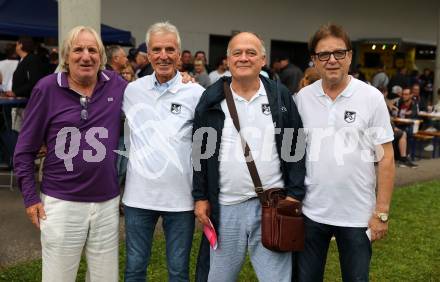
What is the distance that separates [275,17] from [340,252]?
13.8m

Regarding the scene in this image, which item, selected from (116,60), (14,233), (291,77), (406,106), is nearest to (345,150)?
(14,233)

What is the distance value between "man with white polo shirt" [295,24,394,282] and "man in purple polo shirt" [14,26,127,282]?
1087 mm

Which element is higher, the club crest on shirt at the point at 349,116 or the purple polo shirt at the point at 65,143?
the club crest on shirt at the point at 349,116

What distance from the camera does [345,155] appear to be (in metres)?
2.80

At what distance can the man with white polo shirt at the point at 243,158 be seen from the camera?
9.06 ft

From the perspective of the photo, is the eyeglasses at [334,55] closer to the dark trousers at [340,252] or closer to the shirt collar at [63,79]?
the dark trousers at [340,252]

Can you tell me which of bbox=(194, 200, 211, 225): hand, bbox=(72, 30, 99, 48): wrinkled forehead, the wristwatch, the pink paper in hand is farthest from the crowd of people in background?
the wristwatch

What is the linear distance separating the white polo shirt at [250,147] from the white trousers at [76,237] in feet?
2.18

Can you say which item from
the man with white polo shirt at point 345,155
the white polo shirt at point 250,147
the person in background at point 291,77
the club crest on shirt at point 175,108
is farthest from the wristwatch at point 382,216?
the person in background at point 291,77

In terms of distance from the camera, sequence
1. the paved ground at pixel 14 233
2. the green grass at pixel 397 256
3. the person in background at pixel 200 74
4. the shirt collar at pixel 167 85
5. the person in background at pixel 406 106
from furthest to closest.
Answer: the person in background at pixel 406 106 → the person in background at pixel 200 74 → the paved ground at pixel 14 233 → the green grass at pixel 397 256 → the shirt collar at pixel 167 85

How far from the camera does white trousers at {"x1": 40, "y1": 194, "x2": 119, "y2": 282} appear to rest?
2.78 meters

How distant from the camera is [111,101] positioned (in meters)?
2.90

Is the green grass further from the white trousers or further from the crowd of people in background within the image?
the crowd of people in background

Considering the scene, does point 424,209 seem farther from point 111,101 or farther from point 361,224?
point 111,101
